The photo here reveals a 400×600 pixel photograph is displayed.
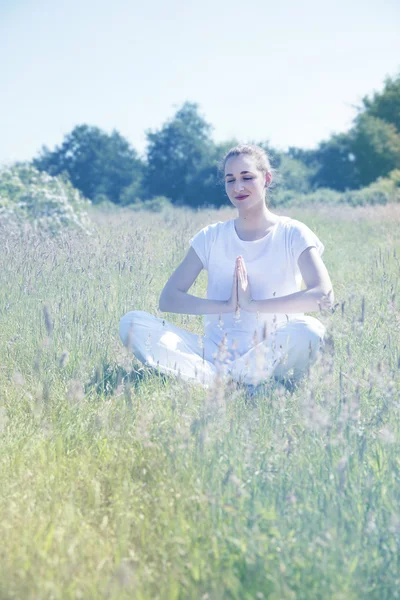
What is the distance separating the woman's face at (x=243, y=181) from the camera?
3.47 metres

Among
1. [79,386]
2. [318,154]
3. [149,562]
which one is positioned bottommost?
[149,562]

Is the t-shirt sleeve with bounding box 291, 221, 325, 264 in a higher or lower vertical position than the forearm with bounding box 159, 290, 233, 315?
higher

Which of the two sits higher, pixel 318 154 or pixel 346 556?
pixel 318 154

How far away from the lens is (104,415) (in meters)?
2.47

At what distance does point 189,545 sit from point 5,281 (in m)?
3.35

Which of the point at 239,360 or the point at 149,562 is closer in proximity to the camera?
the point at 149,562

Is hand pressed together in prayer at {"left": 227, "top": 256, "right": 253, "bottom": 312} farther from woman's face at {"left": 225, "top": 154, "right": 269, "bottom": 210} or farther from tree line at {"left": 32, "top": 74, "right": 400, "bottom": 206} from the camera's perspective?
tree line at {"left": 32, "top": 74, "right": 400, "bottom": 206}

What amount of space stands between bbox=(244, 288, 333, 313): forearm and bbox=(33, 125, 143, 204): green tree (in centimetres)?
3800

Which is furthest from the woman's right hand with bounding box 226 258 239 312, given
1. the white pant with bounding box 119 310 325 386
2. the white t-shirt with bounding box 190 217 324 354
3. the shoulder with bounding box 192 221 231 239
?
the shoulder with bounding box 192 221 231 239

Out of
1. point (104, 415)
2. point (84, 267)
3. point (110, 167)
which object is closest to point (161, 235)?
point (84, 267)

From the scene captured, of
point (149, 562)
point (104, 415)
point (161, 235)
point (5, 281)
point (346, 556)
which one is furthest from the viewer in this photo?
point (161, 235)

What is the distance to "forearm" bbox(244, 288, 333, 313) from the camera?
325 cm

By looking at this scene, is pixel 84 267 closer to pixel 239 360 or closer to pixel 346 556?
pixel 239 360

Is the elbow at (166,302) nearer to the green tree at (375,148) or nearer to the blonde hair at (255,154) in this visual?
the blonde hair at (255,154)
